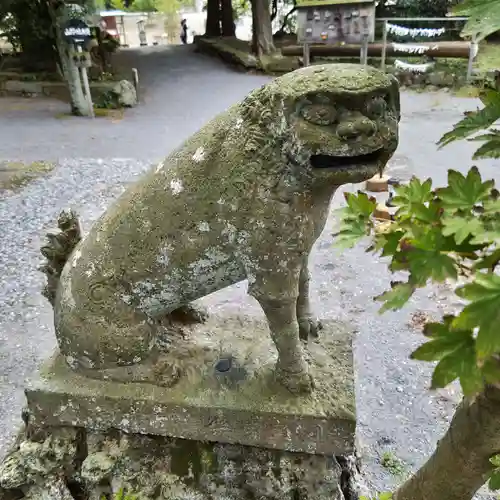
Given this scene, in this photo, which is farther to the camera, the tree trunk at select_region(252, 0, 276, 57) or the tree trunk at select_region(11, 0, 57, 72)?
the tree trunk at select_region(252, 0, 276, 57)

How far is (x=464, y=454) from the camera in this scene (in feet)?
4.60

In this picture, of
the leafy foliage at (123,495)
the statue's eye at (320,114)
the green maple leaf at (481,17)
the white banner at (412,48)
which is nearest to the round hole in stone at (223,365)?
the leafy foliage at (123,495)

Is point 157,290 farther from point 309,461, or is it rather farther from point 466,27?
point 466,27

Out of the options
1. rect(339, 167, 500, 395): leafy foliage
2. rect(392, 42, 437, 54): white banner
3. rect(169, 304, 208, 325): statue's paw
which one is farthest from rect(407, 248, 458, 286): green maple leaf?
rect(392, 42, 437, 54): white banner

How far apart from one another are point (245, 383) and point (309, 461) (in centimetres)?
35

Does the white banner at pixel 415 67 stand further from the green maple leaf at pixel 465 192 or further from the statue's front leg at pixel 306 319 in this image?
the green maple leaf at pixel 465 192

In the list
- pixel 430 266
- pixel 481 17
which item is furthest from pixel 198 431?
pixel 481 17

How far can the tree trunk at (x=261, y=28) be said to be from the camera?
1300 cm

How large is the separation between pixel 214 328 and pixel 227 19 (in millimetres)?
15644

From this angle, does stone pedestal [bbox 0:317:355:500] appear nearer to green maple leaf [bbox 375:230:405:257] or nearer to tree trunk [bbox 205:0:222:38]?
green maple leaf [bbox 375:230:405:257]

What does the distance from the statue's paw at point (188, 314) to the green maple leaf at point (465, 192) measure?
4.50ft

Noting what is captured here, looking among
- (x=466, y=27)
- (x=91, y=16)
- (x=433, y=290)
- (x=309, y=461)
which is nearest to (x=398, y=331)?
(x=433, y=290)

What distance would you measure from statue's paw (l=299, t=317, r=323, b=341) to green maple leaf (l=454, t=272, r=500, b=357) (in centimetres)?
131

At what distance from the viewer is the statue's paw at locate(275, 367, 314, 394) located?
1812 millimetres
